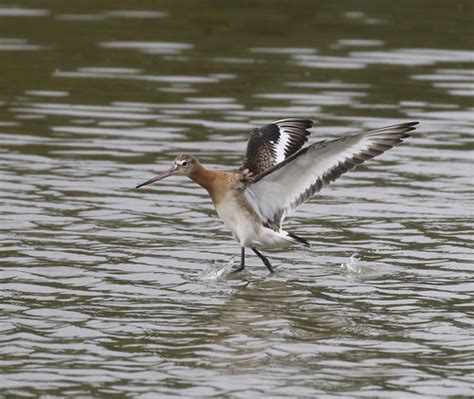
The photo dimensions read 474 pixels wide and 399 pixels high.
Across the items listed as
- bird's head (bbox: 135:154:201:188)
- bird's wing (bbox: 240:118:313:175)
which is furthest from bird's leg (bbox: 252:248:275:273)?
bird's head (bbox: 135:154:201:188)

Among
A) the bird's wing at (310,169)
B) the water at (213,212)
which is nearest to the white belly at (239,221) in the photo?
the bird's wing at (310,169)

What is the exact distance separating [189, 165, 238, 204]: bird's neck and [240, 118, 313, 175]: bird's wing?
486 millimetres

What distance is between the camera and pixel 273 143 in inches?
500

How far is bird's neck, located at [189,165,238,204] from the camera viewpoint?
11712mm

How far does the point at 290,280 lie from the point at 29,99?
26.2ft

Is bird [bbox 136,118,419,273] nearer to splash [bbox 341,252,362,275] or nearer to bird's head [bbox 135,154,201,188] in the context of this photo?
bird's head [bbox 135,154,201,188]

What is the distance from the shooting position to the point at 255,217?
1167 centimetres

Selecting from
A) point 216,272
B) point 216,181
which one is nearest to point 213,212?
point 216,181

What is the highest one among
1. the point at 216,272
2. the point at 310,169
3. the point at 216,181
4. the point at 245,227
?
the point at 310,169

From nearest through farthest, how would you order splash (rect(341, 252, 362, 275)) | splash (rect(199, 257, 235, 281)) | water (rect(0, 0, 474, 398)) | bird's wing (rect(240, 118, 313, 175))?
water (rect(0, 0, 474, 398)), splash (rect(199, 257, 235, 281)), splash (rect(341, 252, 362, 275)), bird's wing (rect(240, 118, 313, 175))

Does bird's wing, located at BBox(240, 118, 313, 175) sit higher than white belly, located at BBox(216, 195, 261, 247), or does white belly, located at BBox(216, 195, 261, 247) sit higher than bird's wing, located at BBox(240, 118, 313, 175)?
bird's wing, located at BBox(240, 118, 313, 175)

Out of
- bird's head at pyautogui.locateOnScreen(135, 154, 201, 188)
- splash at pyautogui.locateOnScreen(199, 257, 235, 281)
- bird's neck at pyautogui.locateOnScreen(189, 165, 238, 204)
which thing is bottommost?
splash at pyautogui.locateOnScreen(199, 257, 235, 281)

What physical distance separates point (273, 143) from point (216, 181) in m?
1.15

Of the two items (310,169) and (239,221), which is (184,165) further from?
(310,169)
